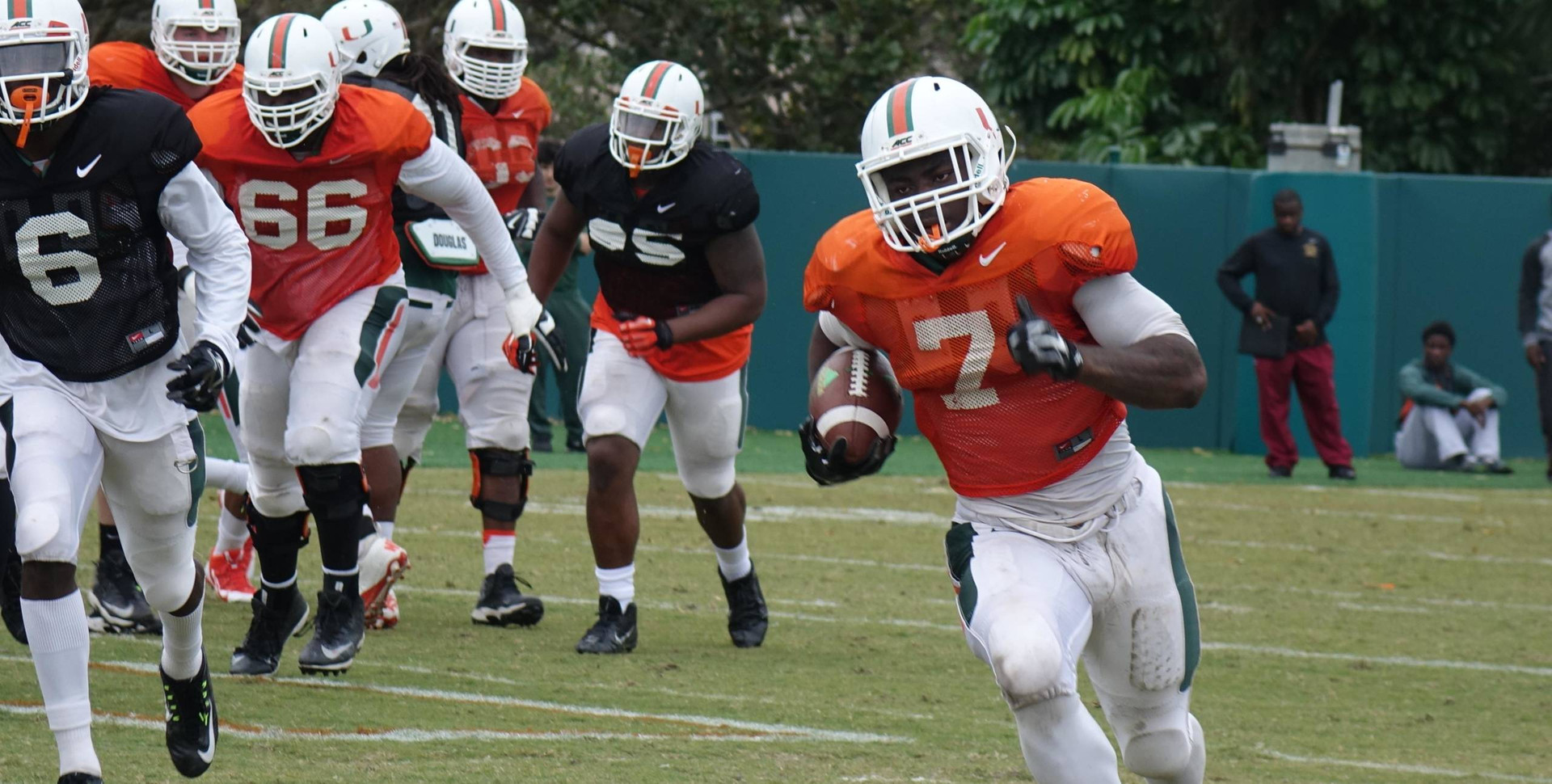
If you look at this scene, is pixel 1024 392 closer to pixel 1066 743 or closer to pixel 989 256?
pixel 989 256

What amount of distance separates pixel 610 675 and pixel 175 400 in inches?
75.2

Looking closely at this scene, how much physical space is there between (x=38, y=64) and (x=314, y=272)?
59.4 inches

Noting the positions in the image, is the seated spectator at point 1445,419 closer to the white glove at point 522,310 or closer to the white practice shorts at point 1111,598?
the white glove at point 522,310

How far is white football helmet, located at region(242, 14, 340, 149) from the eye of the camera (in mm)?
5449

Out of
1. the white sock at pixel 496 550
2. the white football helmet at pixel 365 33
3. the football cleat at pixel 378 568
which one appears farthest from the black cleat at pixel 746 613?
the white football helmet at pixel 365 33

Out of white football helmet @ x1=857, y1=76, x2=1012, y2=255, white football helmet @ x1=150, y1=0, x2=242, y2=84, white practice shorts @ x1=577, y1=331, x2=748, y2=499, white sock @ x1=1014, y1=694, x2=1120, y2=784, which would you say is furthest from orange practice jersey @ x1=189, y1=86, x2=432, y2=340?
white sock @ x1=1014, y1=694, x2=1120, y2=784

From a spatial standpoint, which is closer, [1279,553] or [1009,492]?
[1009,492]

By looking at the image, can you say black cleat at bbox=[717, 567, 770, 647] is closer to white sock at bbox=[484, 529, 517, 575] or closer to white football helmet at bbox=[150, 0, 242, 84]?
white sock at bbox=[484, 529, 517, 575]

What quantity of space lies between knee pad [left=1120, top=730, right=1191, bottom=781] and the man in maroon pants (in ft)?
28.6

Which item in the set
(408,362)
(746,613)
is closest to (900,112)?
(746,613)

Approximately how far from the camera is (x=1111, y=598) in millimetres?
3977

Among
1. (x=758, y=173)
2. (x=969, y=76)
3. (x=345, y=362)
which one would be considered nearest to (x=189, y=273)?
(x=345, y=362)

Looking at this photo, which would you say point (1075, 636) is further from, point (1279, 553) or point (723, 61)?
point (723, 61)

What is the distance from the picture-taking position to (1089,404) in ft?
13.4
